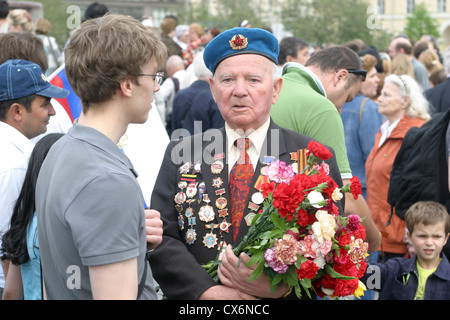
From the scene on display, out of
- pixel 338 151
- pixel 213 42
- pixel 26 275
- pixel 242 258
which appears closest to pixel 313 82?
pixel 338 151

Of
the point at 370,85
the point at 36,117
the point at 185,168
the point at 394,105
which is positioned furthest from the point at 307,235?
the point at 370,85

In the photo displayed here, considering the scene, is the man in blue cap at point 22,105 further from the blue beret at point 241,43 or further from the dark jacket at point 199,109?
the dark jacket at point 199,109

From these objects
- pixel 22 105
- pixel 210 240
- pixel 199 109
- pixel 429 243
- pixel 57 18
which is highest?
pixel 22 105

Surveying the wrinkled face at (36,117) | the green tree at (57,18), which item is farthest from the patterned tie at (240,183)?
the green tree at (57,18)

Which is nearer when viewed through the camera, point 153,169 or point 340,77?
point 340,77

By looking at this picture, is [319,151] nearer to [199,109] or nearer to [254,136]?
[254,136]

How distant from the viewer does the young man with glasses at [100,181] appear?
7.07 ft

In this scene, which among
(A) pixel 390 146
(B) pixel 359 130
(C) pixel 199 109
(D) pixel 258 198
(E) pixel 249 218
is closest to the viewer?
(D) pixel 258 198

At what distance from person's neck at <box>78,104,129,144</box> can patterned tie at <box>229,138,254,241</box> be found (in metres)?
0.93

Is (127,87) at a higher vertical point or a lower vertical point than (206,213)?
higher

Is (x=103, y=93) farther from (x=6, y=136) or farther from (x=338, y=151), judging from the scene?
(x=338, y=151)

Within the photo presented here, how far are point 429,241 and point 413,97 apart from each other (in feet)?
6.63

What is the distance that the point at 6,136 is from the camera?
150 inches

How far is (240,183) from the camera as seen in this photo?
3229 mm
